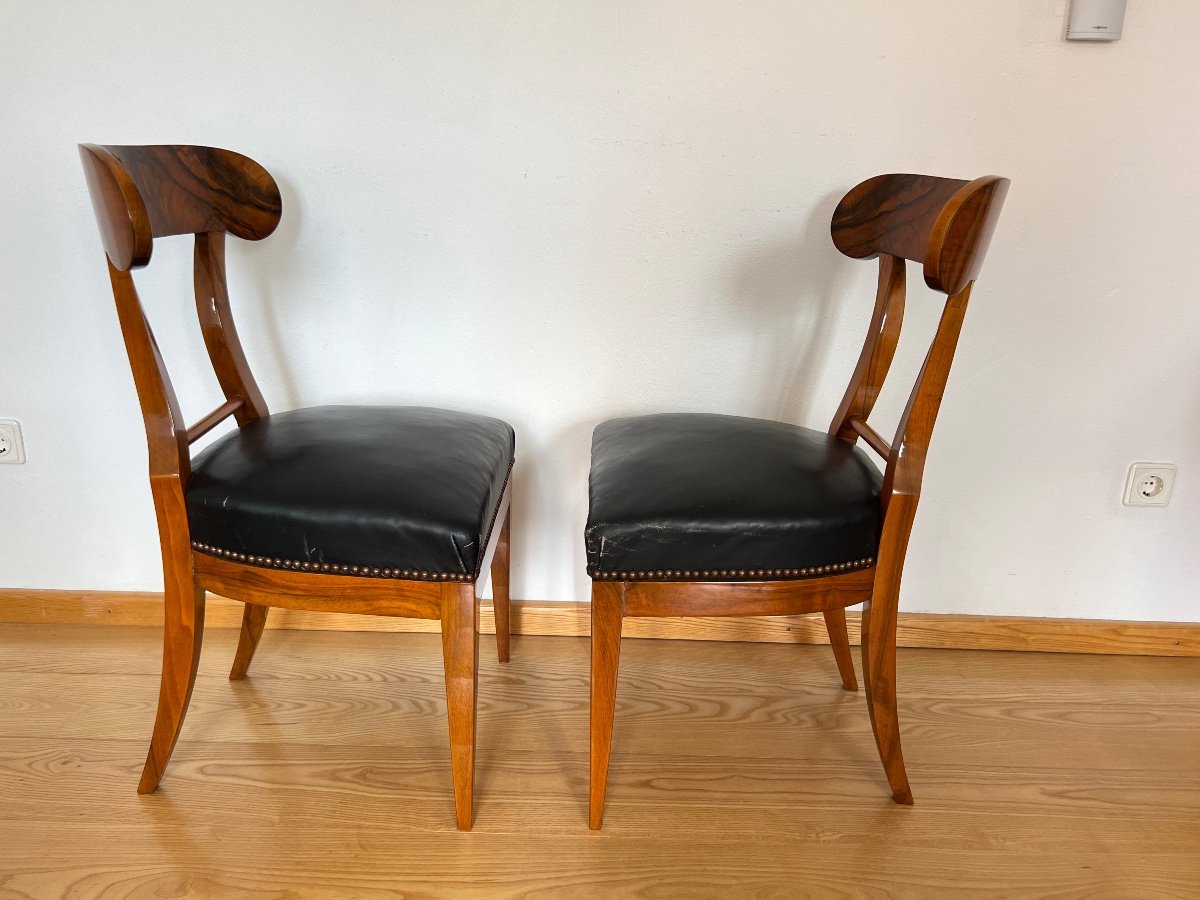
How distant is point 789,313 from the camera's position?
1.53 metres

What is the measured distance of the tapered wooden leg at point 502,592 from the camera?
1.57 metres

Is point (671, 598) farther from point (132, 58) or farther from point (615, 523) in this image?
point (132, 58)

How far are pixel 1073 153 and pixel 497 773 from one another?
1392 mm

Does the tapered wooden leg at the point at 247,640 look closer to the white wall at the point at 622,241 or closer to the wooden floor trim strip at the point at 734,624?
the wooden floor trim strip at the point at 734,624

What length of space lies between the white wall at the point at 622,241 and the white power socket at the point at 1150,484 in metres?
0.03

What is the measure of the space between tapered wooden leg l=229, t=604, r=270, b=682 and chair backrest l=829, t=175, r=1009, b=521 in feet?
3.56

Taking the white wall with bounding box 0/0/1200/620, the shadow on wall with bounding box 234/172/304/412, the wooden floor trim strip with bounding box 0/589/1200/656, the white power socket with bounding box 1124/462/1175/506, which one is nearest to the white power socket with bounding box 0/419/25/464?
the white wall with bounding box 0/0/1200/620

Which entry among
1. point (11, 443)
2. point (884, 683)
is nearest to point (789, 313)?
point (884, 683)

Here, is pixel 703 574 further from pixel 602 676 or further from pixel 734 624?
pixel 734 624

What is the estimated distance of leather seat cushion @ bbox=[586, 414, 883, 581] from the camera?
3.63 ft

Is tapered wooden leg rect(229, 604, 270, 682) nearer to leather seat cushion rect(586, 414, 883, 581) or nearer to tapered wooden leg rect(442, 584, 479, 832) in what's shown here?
tapered wooden leg rect(442, 584, 479, 832)

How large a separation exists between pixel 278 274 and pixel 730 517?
0.94 metres

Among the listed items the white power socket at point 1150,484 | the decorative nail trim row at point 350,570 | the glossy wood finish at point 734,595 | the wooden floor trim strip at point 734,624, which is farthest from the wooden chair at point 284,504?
the white power socket at point 1150,484

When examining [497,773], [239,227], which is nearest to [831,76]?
[239,227]
